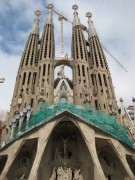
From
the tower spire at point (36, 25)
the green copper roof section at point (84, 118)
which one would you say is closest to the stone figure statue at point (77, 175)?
the green copper roof section at point (84, 118)

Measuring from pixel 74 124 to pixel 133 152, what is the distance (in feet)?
20.3

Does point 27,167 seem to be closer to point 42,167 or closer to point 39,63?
point 42,167

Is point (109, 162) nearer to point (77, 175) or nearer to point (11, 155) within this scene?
point (77, 175)

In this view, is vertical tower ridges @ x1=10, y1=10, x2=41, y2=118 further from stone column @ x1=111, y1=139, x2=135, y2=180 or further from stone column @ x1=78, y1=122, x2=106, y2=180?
stone column @ x1=111, y1=139, x2=135, y2=180

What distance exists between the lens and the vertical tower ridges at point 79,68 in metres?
30.8

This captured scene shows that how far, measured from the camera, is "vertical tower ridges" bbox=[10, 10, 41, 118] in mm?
30234

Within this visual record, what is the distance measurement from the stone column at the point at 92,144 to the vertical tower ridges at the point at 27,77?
8898mm

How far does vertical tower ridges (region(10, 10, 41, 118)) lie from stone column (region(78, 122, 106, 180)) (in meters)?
8.90

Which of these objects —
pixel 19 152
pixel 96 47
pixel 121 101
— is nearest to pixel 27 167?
pixel 19 152

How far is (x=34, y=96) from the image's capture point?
102 feet

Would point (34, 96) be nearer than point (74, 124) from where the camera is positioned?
No

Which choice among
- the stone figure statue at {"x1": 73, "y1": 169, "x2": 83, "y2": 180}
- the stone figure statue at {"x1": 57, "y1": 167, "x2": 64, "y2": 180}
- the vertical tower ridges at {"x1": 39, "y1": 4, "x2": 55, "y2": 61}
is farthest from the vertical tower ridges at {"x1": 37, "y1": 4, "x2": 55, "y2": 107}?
the stone figure statue at {"x1": 73, "y1": 169, "x2": 83, "y2": 180}

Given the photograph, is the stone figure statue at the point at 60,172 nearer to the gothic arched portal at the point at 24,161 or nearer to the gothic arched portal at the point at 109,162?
the gothic arched portal at the point at 24,161

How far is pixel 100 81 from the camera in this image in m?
33.4
